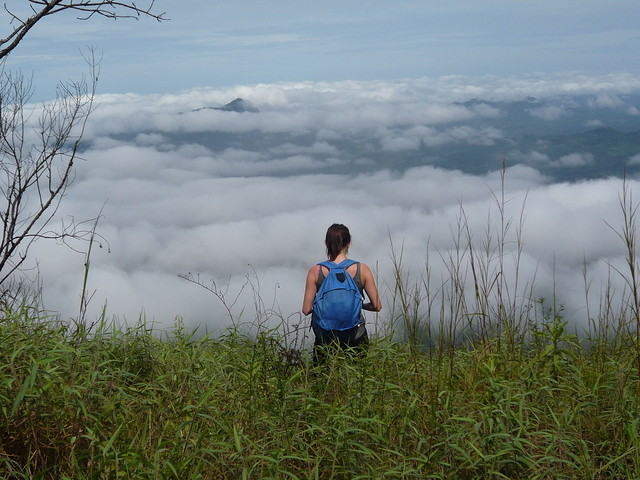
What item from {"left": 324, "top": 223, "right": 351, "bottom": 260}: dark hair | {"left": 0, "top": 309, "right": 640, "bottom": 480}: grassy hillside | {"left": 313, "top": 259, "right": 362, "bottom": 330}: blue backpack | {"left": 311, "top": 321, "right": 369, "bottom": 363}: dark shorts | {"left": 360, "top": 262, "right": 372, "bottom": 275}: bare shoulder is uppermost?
{"left": 324, "top": 223, "right": 351, "bottom": 260}: dark hair

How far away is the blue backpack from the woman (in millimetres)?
35

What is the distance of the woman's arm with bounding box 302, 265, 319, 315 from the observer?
464cm

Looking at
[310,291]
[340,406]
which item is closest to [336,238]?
[310,291]

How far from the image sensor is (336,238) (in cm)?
467

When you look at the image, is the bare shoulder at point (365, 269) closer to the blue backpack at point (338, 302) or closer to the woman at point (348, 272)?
the woman at point (348, 272)

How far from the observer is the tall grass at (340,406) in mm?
2785

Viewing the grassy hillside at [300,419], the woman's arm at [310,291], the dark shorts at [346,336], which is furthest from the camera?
the woman's arm at [310,291]

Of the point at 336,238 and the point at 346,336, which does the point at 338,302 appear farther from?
the point at 336,238

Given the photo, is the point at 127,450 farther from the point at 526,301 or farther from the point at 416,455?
the point at 526,301

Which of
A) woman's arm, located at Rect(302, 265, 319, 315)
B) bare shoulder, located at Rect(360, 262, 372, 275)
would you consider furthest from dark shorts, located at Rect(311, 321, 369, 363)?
bare shoulder, located at Rect(360, 262, 372, 275)

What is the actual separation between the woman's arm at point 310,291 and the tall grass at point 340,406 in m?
0.38

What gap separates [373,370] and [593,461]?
51.5 inches

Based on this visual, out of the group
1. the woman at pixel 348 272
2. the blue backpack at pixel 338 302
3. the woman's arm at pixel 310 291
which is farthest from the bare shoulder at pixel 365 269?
the woman's arm at pixel 310 291

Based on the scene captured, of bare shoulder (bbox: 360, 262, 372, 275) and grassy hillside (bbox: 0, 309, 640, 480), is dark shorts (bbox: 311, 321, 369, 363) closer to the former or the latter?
bare shoulder (bbox: 360, 262, 372, 275)
